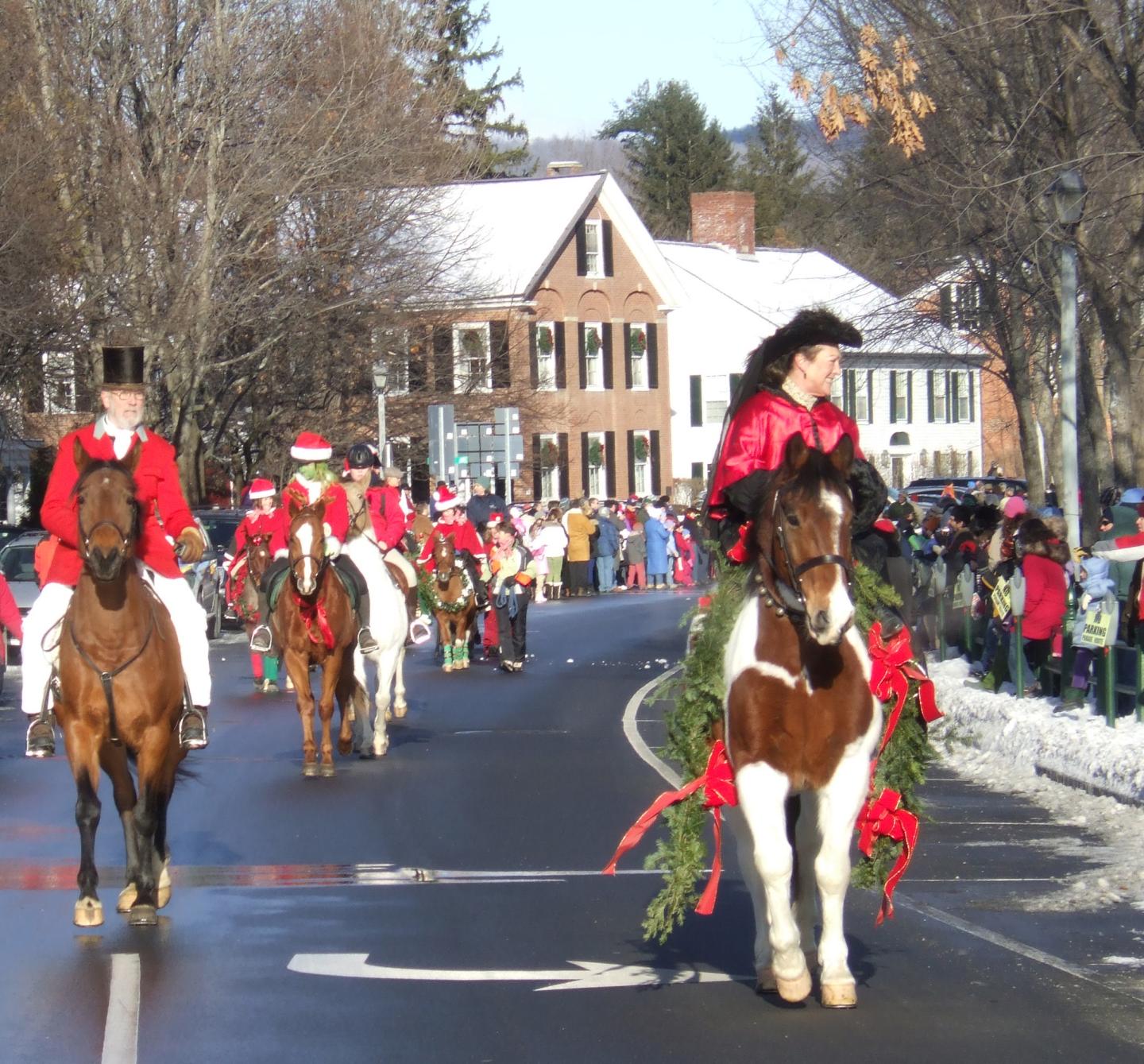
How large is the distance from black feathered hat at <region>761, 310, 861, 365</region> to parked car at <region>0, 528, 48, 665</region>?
61.9 ft

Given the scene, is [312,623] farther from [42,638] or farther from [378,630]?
[42,638]

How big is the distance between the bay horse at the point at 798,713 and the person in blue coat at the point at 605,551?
37817mm

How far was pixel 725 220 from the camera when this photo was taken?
81250mm

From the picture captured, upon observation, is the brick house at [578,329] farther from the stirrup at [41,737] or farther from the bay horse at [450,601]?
the stirrup at [41,737]

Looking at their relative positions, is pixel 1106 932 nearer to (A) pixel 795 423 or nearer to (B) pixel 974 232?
(A) pixel 795 423

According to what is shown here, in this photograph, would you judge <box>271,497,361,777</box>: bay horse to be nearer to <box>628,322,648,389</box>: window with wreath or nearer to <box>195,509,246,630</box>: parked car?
<box>195,509,246,630</box>: parked car

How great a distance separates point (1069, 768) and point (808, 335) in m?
7.73

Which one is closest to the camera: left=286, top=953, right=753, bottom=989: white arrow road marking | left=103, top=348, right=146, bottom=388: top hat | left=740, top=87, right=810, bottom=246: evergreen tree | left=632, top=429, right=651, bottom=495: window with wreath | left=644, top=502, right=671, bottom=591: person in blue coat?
left=286, top=953, right=753, bottom=989: white arrow road marking

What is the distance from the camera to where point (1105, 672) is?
1509cm

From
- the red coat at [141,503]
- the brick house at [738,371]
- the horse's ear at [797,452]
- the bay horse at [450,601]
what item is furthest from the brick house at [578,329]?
the horse's ear at [797,452]

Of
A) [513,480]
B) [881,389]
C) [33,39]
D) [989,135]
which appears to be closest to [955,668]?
[989,135]

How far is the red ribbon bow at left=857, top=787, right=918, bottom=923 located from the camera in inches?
300

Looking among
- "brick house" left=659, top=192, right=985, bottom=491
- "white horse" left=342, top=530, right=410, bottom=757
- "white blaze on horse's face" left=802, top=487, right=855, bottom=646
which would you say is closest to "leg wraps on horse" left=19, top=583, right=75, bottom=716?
"white blaze on horse's face" left=802, top=487, right=855, bottom=646

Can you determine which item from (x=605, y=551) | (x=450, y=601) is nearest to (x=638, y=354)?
(x=605, y=551)
